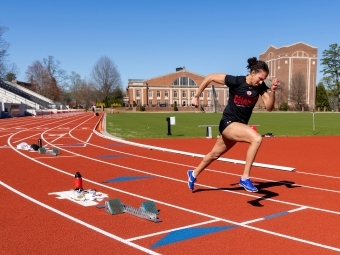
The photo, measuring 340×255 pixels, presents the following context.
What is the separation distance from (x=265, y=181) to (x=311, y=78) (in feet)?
349

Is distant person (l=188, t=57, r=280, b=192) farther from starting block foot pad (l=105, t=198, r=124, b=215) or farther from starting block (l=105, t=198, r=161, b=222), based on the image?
starting block foot pad (l=105, t=198, r=124, b=215)

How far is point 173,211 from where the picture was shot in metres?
5.27

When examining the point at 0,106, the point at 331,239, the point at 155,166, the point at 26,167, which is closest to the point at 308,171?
the point at 155,166

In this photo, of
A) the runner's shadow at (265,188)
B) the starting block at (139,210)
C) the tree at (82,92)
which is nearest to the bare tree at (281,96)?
the tree at (82,92)

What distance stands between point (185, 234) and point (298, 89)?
10415 cm

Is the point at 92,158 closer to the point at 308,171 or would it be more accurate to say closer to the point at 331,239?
the point at 308,171

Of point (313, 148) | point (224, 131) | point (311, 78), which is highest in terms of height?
point (311, 78)

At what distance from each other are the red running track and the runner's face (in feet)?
6.43

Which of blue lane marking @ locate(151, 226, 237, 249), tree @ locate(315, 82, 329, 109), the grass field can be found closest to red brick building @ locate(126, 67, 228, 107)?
tree @ locate(315, 82, 329, 109)

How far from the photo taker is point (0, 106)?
4538 cm

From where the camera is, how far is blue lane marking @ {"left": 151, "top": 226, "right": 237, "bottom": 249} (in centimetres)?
406

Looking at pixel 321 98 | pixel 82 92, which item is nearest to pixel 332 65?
pixel 321 98

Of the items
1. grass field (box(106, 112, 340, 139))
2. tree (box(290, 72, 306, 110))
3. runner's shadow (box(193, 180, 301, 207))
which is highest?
tree (box(290, 72, 306, 110))

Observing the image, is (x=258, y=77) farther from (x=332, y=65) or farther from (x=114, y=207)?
(x=332, y=65)
